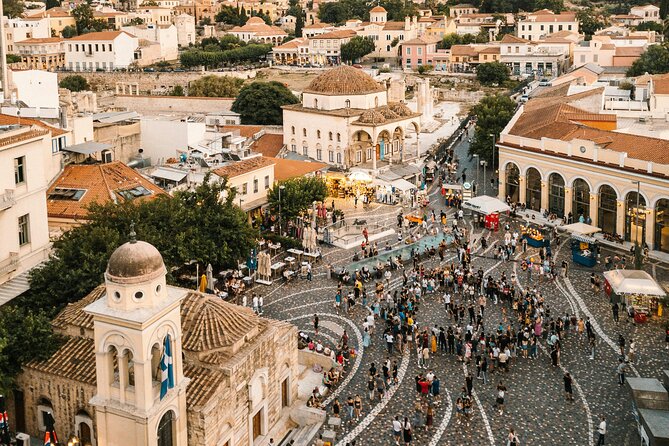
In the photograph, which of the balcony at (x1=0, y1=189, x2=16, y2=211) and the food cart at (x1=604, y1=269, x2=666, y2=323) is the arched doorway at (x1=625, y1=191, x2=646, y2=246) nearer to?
the food cart at (x1=604, y1=269, x2=666, y2=323)

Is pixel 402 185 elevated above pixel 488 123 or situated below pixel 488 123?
below

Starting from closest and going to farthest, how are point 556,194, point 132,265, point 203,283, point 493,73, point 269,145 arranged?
point 132,265 → point 203,283 → point 556,194 → point 269,145 → point 493,73

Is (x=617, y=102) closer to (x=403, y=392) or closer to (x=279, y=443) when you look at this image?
(x=403, y=392)

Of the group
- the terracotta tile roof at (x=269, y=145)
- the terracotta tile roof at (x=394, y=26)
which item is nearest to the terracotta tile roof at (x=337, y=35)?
the terracotta tile roof at (x=394, y=26)

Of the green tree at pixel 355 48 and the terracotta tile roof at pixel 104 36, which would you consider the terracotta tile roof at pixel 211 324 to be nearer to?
the terracotta tile roof at pixel 104 36

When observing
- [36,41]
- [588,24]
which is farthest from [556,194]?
[36,41]

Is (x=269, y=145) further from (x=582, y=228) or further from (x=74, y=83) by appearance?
(x=74, y=83)

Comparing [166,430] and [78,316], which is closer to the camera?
[166,430]

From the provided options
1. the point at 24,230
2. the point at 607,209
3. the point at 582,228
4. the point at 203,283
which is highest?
the point at 24,230
